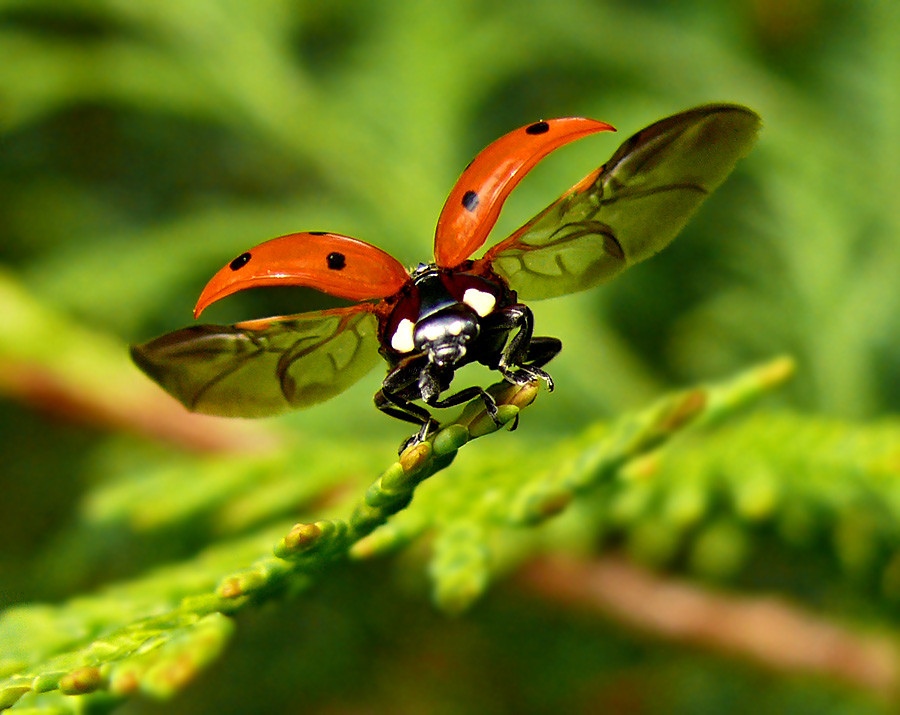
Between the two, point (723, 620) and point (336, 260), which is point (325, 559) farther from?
point (723, 620)

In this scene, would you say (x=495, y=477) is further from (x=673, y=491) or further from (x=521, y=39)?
(x=521, y=39)

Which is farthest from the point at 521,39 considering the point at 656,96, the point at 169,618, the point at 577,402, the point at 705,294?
the point at 169,618

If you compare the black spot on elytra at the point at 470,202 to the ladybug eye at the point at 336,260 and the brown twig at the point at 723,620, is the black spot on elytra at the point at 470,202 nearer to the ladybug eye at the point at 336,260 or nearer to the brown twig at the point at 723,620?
the ladybug eye at the point at 336,260

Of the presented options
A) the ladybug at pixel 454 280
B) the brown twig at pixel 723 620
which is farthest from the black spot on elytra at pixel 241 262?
the brown twig at pixel 723 620

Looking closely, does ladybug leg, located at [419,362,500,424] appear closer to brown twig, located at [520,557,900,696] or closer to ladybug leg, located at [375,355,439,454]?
ladybug leg, located at [375,355,439,454]

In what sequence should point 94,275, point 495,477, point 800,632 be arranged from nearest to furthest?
point 495,477
point 800,632
point 94,275

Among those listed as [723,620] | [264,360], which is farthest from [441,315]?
[723,620]

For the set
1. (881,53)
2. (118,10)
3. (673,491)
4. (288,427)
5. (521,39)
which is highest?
(118,10)
